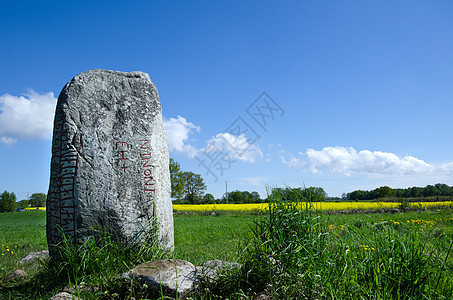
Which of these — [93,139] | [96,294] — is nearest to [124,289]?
[96,294]

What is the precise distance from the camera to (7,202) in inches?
1950

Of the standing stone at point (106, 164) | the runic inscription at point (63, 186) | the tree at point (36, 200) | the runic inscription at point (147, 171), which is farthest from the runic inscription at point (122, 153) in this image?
the tree at point (36, 200)

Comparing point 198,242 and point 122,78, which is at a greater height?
point 122,78

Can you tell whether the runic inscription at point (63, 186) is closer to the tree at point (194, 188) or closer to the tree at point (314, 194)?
the tree at point (314, 194)

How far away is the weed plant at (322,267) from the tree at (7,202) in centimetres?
5784

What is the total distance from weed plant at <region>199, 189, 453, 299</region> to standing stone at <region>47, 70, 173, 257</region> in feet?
6.53

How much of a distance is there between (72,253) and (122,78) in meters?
2.99

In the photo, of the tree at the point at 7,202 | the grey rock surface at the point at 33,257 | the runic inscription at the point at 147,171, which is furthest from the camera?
the tree at the point at 7,202

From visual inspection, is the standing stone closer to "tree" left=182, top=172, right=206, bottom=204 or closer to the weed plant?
the weed plant

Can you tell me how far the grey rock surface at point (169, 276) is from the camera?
10.9 ft

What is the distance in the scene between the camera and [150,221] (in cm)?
496

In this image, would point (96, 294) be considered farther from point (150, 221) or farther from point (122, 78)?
point (122, 78)

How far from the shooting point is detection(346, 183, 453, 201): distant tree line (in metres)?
37.6

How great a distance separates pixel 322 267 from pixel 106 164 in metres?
3.44
